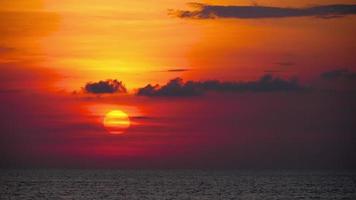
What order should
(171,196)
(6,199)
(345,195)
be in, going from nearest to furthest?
1. (6,199)
2. (171,196)
3. (345,195)

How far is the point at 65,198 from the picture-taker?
12119 cm

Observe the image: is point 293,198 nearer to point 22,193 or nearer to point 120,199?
point 120,199

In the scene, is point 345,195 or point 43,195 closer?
point 43,195

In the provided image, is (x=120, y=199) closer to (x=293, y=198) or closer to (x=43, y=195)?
(x=43, y=195)

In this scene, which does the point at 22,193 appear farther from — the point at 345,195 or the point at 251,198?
the point at 345,195

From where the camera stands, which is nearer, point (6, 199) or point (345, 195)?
point (6, 199)

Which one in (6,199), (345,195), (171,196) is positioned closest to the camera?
(6,199)

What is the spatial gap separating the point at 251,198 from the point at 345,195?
21764 mm

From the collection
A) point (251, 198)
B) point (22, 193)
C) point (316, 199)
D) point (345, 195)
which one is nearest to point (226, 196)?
point (251, 198)

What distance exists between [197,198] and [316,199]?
17.6 meters

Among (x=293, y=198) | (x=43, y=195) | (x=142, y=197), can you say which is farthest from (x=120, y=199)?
(x=293, y=198)

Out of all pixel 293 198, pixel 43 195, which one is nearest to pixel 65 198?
pixel 43 195

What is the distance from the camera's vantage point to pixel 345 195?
5448 inches

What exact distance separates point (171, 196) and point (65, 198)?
53.3 feet
